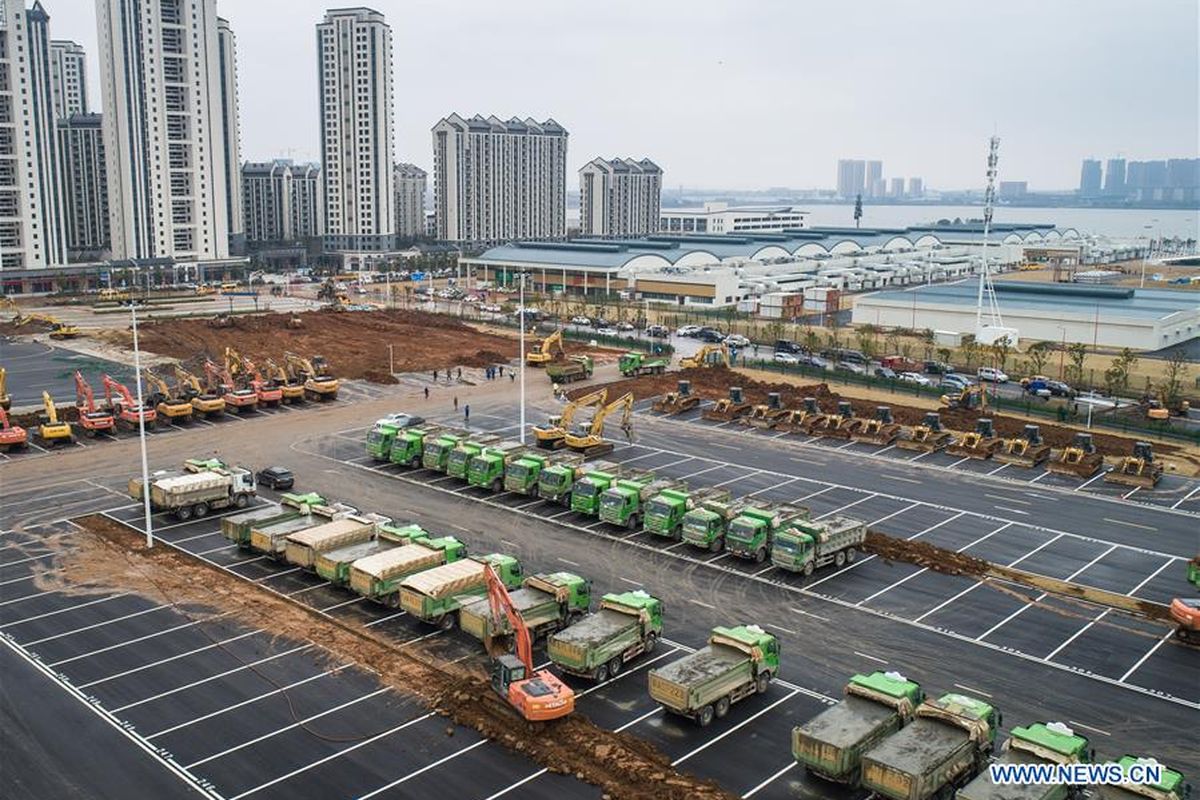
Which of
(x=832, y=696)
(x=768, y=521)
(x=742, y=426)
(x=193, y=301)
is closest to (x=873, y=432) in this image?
(x=742, y=426)

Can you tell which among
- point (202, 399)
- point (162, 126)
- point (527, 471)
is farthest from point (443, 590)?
point (162, 126)

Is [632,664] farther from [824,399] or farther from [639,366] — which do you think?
[639,366]

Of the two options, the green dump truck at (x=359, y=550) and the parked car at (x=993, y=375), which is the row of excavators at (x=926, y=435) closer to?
the parked car at (x=993, y=375)

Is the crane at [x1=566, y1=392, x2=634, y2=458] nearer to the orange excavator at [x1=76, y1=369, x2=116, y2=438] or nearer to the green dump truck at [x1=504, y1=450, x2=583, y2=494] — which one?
the green dump truck at [x1=504, y1=450, x2=583, y2=494]

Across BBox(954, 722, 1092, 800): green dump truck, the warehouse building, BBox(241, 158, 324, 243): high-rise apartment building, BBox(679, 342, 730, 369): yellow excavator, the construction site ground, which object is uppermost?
BBox(241, 158, 324, 243): high-rise apartment building

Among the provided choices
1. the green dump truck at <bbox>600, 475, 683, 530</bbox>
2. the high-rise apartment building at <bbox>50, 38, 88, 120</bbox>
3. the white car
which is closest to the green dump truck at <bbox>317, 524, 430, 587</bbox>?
the green dump truck at <bbox>600, 475, 683, 530</bbox>

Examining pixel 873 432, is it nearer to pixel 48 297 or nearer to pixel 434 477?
pixel 434 477
